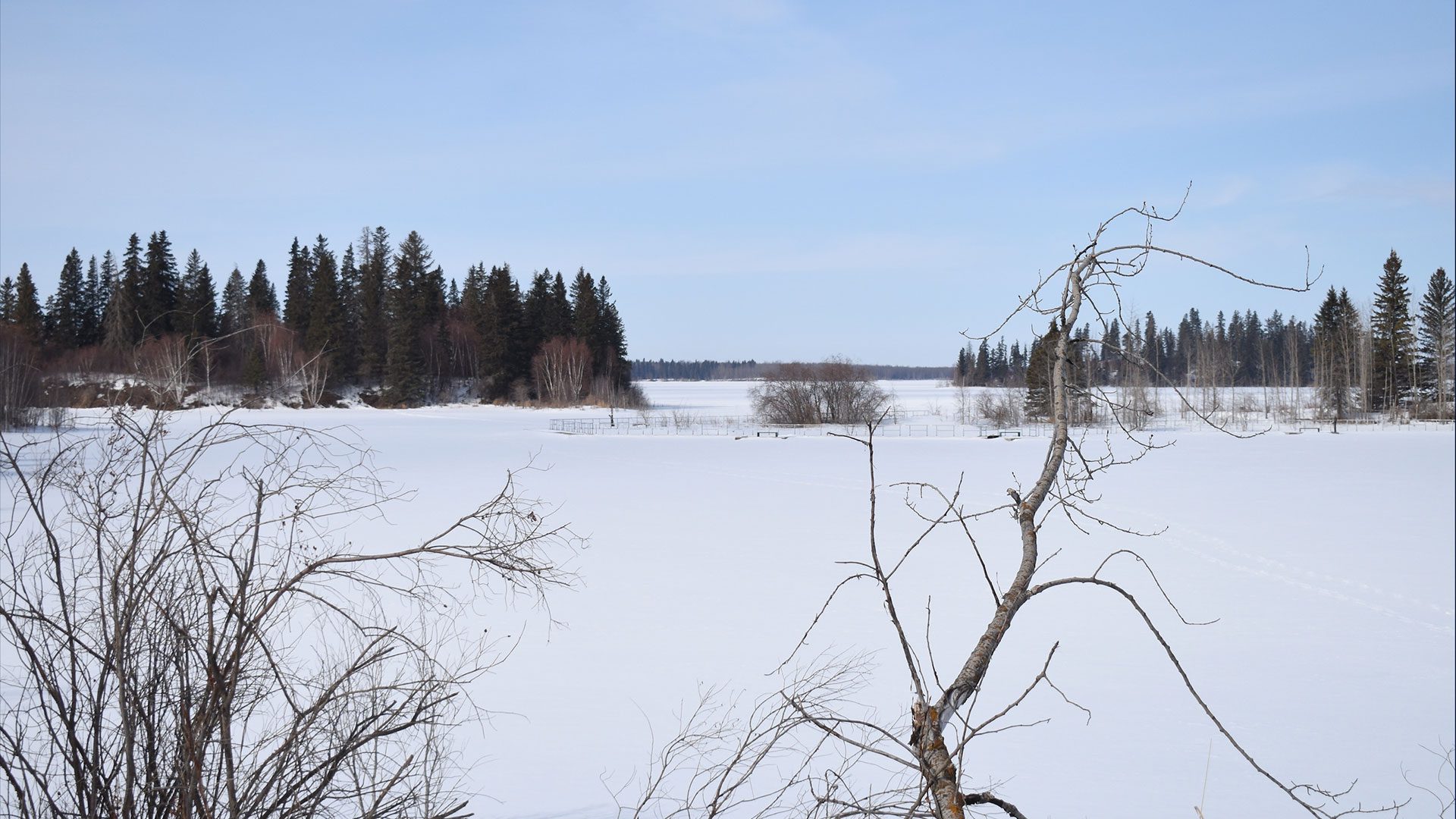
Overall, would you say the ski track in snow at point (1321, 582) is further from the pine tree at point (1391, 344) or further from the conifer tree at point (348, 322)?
the conifer tree at point (348, 322)

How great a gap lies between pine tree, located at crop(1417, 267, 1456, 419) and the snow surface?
112 ft

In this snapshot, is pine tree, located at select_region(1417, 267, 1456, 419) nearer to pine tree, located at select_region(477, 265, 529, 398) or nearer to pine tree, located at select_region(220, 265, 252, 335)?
pine tree, located at select_region(477, 265, 529, 398)

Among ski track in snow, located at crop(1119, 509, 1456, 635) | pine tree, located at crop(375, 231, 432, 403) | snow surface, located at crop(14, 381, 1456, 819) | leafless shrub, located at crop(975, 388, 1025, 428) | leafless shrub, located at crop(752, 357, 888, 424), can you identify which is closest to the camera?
snow surface, located at crop(14, 381, 1456, 819)

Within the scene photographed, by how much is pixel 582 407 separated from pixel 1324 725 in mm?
52292

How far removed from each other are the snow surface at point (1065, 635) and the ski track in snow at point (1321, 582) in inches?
2.2

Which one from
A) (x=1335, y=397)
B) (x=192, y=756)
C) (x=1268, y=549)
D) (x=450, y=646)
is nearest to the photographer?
(x=192, y=756)

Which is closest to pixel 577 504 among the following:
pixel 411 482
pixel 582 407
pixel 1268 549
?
pixel 411 482

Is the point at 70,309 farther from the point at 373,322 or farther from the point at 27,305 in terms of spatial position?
the point at 373,322

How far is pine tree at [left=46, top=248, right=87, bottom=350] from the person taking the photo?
183 ft

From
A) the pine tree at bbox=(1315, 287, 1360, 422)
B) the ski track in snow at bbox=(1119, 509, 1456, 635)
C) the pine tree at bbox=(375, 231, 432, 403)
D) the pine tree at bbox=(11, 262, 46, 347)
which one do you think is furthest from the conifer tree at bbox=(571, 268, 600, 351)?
the ski track in snow at bbox=(1119, 509, 1456, 635)

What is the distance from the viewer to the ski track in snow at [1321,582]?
9.90 meters

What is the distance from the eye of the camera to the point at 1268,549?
1351cm

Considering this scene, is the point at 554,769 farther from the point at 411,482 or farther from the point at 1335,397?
the point at 1335,397

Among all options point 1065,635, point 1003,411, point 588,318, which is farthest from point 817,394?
point 1065,635
